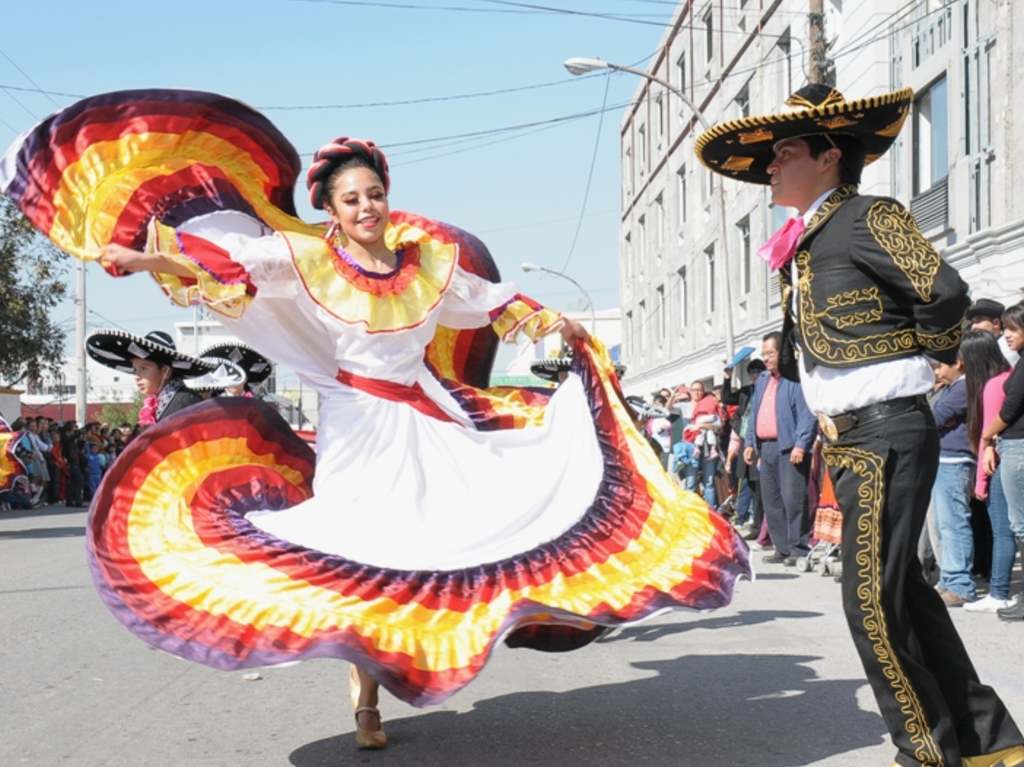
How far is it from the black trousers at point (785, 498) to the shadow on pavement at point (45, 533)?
9042mm

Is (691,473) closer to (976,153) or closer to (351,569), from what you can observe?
(976,153)

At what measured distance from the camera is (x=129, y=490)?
4949 mm

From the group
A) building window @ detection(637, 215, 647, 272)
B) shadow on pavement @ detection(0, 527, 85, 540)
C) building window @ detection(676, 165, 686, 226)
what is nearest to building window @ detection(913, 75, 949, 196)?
shadow on pavement @ detection(0, 527, 85, 540)

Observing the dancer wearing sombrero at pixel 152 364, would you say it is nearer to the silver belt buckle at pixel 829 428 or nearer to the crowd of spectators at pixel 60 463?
the silver belt buckle at pixel 829 428

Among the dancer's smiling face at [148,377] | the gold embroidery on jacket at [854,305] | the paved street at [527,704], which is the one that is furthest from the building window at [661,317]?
the gold embroidery on jacket at [854,305]

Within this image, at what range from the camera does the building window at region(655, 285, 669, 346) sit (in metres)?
43.4

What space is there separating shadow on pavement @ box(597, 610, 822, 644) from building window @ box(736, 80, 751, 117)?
73.5 feet

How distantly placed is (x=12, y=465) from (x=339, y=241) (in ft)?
35.0

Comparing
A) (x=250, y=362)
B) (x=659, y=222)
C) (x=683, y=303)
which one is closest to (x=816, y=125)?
(x=250, y=362)

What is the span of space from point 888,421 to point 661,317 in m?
40.9

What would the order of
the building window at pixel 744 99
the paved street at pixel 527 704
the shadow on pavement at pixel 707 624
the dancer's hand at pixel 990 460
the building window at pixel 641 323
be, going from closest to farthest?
the paved street at pixel 527 704 < the shadow on pavement at pixel 707 624 < the dancer's hand at pixel 990 460 < the building window at pixel 744 99 < the building window at pixel 641 323

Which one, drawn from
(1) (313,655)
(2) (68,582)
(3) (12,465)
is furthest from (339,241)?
(3) (12,465)

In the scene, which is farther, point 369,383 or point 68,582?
point 68,582

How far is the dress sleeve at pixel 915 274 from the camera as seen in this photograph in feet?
12.8
